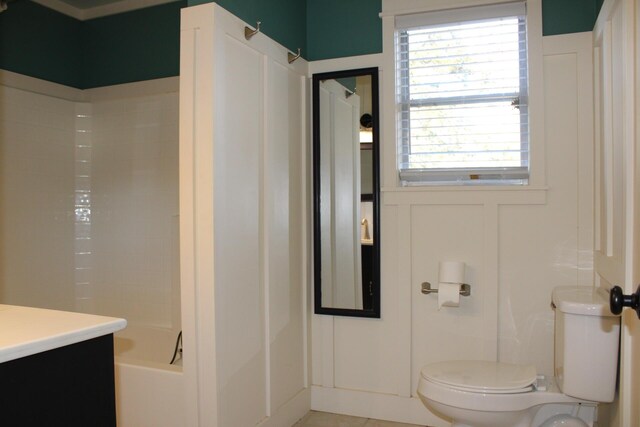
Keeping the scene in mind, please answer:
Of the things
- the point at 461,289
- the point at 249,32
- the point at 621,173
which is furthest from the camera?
the point at 461,289

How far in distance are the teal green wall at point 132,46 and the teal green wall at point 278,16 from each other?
0.88m

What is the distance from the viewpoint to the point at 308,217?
291 cm

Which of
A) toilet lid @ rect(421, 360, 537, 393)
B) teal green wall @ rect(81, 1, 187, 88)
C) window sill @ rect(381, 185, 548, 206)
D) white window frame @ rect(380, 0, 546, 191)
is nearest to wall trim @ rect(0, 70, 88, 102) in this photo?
teal green wall @ rect(81, 1, 187, 88)

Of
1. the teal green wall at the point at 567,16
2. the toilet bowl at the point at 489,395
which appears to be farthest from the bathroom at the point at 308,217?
the toilet bowl at the point at 489,395

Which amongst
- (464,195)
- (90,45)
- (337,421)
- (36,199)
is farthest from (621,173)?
(90,45)

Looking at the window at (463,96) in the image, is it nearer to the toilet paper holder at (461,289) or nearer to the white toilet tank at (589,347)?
the toilet paper holder at (461,289)

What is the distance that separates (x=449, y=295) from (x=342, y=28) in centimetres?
154

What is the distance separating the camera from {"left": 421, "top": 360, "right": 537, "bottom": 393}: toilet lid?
6.95 feet

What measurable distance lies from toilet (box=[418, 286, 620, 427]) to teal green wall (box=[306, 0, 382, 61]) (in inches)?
62.9

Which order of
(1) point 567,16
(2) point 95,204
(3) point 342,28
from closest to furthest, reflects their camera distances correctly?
(1) point 567,16
(3) point 342,28
(2) point 95,204

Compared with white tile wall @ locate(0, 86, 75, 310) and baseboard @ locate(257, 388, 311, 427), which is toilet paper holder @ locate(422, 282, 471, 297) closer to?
baseboard @ locate(257, 388, 311, 427)

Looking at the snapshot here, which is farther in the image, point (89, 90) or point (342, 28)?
point (89, 90)

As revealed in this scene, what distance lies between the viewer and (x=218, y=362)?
206cm

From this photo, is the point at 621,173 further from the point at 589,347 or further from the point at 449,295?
the point at 449,295
